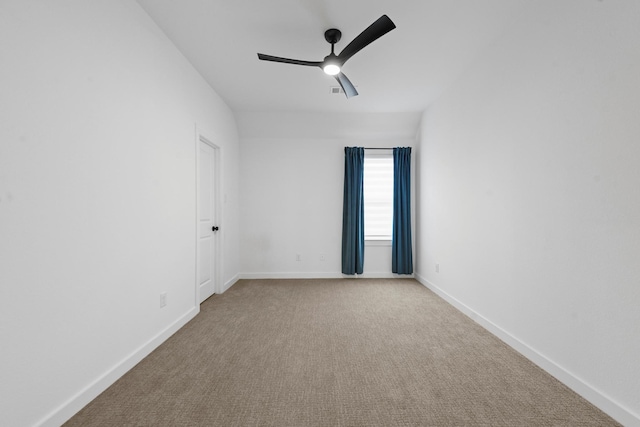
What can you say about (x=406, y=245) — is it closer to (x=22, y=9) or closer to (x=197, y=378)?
(x=197, y=378)

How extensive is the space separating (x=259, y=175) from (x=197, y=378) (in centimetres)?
353

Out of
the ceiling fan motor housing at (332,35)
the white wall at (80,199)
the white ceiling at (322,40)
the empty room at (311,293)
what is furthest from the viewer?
the ceiling fan motor housing at (332,35)

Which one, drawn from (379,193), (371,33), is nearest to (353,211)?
(379,193)

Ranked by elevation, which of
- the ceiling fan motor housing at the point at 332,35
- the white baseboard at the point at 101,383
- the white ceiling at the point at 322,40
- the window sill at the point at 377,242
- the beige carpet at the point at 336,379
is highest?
the white ceiling at the point at 322,40

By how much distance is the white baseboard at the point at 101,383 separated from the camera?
1.49m

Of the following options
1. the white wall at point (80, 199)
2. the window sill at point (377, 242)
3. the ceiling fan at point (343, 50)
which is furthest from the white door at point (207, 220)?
the window sill at point (377, 242)

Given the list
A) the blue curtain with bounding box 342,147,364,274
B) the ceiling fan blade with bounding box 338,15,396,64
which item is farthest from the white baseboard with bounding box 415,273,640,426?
the ceiling fan blade with bounding box 338,15,396,64

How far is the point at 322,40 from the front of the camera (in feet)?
8.92

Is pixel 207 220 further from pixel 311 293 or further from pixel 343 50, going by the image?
pixel 343 50

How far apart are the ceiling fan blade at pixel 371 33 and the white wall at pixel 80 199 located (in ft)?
5.33

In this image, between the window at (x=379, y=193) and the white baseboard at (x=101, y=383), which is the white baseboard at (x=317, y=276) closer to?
the window at (x=379, y=193)

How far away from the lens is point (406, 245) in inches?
192

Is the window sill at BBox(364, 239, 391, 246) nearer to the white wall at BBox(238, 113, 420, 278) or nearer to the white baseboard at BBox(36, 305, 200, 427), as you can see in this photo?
the white wall at BBox(238, 113, 420, 278)

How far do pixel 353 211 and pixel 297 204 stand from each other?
0.96 metres
